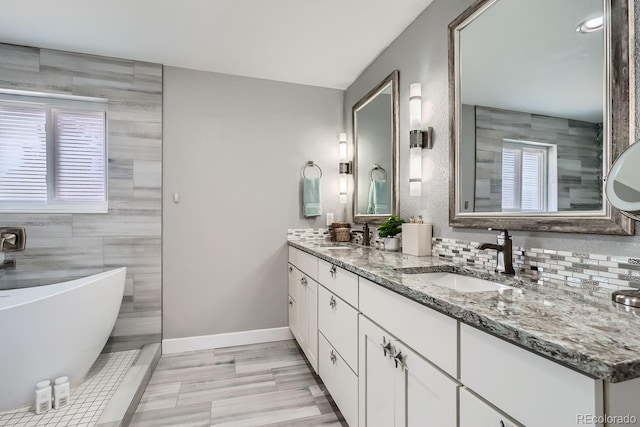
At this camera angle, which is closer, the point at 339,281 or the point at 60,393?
the point at 339,281

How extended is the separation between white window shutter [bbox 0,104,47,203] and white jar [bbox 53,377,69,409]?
146cm

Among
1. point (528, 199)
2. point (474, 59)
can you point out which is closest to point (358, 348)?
point (528, 199)

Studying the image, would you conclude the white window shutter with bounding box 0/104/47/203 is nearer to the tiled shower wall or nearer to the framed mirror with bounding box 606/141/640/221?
the tiled shower wall

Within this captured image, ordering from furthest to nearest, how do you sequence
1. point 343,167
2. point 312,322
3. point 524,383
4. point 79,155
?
point 343,167
point 79,155
point 312,322
point 524,383

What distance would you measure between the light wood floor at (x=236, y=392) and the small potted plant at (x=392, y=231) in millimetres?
1061

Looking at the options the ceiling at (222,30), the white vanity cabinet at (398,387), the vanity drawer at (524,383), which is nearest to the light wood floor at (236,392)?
the white vanity cabinet at (398,387)

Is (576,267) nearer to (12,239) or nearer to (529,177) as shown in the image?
(529,177)

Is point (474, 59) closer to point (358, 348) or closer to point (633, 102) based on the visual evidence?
point (633, 102)

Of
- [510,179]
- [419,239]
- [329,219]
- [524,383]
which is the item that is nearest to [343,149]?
[329,219]

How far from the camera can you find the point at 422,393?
0.97 metres

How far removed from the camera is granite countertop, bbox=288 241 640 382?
0.52 metres

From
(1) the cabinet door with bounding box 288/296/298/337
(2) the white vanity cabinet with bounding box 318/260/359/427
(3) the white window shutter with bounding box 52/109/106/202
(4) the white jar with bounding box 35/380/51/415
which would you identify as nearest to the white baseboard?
(1) the cabinet door with bounding box 288/296/298/337

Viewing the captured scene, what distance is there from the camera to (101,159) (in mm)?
2570

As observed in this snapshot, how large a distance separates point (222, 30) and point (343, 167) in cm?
148
